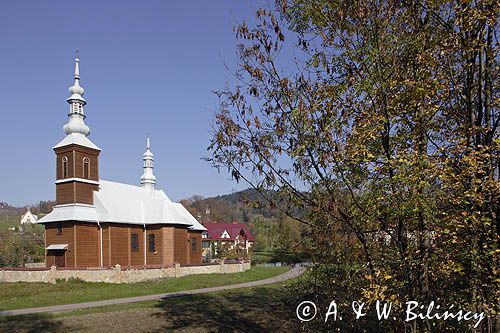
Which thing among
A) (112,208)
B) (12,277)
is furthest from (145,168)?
(12,277)

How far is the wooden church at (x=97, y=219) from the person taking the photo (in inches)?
1233

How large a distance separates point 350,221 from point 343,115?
1358 mm

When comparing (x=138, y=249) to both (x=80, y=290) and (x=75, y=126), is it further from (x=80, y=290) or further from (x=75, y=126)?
(x=80, y=290)

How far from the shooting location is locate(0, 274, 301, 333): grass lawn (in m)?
14.3

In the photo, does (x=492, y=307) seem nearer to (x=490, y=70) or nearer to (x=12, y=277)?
(x=490, y=70)

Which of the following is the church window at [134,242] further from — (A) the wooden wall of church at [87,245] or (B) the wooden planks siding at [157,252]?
(A) the wooden wall of church at [87,245]

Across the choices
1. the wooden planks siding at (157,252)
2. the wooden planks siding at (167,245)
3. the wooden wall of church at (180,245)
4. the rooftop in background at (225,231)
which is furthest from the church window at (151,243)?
the rooftop in background at (225,231)

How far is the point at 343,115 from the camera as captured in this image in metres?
5.90

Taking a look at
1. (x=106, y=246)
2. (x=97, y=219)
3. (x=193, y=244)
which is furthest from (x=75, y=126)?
(x=193, y=244)

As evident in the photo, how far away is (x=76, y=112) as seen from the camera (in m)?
33.5

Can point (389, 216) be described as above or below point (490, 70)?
below

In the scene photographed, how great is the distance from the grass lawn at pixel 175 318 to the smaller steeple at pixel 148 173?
72.2 ft

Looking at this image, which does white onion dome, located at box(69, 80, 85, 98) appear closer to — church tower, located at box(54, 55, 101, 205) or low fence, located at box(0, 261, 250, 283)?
church tower, located at box(54, 55, 101, 205)

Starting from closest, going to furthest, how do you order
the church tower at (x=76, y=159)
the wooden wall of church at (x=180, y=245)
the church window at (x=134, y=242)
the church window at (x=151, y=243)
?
the church tower at (x=76, y=159) < the church window at (x=134, y=242) < the church window at (x=151, y=243) < the wooden wall of church at (x=180, y=245)
